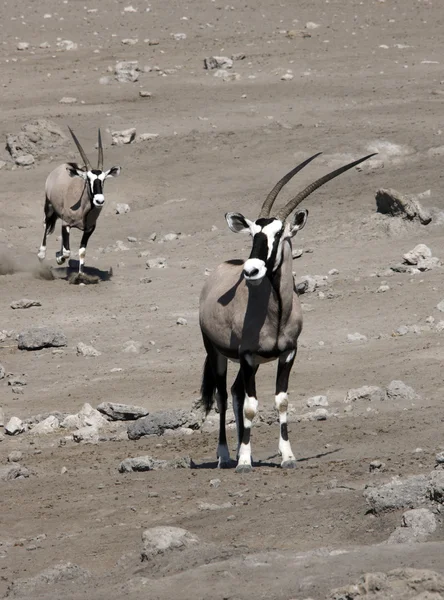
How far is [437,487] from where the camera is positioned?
7.98 metres

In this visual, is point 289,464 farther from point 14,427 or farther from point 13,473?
point 14,427

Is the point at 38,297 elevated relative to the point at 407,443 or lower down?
lower down

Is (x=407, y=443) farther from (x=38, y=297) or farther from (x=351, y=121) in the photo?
(x=351, y=121)

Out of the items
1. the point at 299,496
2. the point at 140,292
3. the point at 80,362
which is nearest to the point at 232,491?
the point at 299,496

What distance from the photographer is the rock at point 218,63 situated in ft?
113

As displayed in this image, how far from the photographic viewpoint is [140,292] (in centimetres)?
2061

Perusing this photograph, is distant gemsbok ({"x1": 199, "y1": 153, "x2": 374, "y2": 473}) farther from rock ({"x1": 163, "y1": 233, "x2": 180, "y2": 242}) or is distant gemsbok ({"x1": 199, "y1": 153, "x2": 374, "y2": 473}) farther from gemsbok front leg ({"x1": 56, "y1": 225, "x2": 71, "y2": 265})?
rock ({"x1": 163, "y1": 233, "x2": 180, "y2": 242})

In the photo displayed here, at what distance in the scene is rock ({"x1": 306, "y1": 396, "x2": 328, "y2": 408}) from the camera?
43.8 feet

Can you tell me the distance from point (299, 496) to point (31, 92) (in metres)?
26.2

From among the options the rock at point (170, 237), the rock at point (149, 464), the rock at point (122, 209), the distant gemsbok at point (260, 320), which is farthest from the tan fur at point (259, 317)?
the rock at point (122, 209)

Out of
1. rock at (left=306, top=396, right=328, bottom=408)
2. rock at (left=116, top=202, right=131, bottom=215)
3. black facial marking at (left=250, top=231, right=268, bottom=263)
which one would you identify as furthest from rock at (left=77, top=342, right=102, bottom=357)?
rock at (left=116, top=202, right=131, bottom=215)

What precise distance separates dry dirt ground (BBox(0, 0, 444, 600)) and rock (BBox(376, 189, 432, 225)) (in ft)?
0.86

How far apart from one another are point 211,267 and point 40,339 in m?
4.43

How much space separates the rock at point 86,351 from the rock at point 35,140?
12.1m
